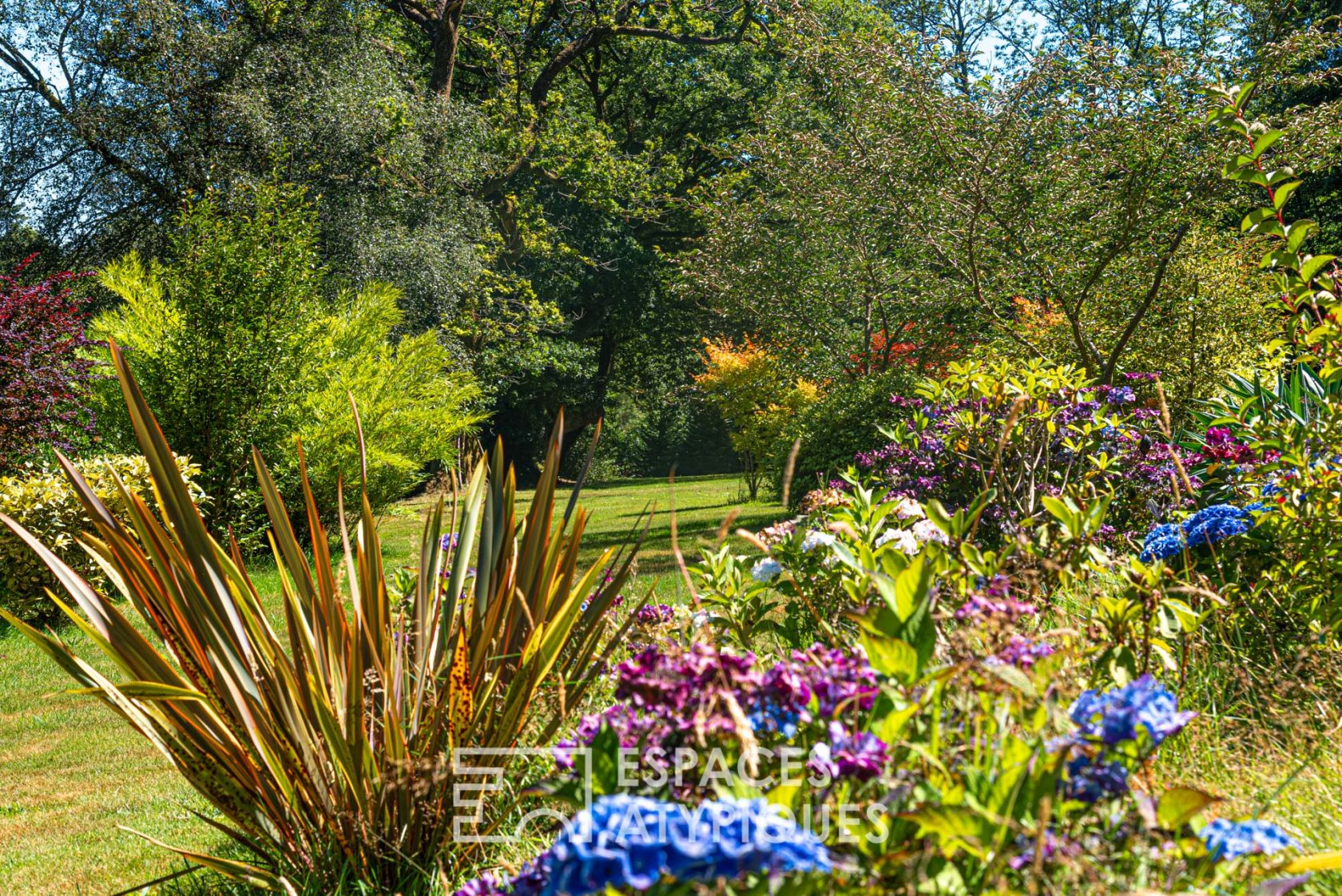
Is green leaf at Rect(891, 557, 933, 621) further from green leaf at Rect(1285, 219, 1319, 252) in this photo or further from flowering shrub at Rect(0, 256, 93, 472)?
flowering shrub at Rect(0, 256, 93, 472)

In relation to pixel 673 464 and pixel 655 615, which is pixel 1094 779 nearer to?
pixel 673 464

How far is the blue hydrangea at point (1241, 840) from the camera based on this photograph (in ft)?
3.50

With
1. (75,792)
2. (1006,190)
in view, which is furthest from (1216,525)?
(1006,190)

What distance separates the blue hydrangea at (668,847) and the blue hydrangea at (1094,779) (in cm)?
38

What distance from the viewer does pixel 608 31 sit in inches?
598

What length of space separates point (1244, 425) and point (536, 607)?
233 cm

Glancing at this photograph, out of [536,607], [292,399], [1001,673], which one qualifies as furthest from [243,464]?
[1001,673]

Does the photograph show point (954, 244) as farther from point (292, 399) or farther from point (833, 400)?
point (292, 399)

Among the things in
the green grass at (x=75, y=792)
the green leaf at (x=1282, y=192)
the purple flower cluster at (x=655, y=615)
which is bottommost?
the green grass at (x=75, y=792)

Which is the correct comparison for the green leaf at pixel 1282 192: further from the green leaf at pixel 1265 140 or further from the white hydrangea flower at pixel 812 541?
the white hydrangea flower at pixel 812 541

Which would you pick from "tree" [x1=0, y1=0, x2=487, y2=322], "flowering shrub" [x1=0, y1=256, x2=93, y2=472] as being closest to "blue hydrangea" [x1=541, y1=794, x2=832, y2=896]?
"flowering shrub" [x1=0, y1=256, x2=93, y2=472]

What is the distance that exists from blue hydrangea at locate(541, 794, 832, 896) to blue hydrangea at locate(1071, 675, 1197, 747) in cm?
44

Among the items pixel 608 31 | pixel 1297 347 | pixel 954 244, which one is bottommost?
pixel 1297 347

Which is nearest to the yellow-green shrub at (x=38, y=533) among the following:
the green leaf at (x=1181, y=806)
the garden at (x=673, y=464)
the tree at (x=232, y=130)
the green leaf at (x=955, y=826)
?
the garden at (x=673, y=464)
